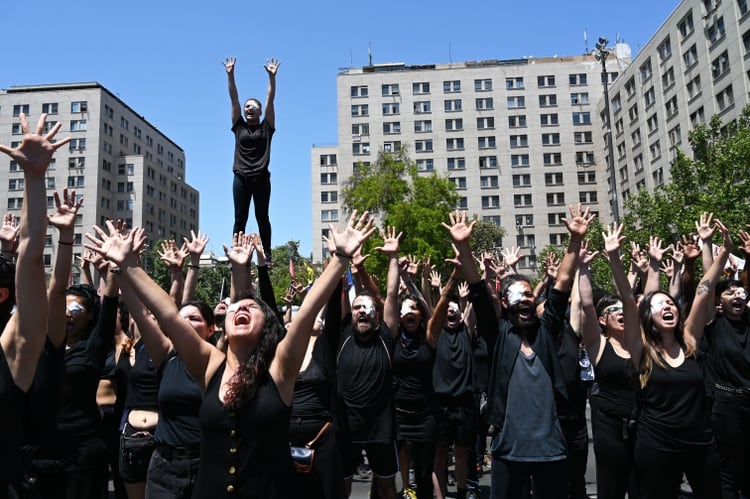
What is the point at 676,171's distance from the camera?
89.6 feet

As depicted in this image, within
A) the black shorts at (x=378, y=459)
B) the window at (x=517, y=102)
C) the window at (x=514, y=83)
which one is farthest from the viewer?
the window at (x=514, y=83)

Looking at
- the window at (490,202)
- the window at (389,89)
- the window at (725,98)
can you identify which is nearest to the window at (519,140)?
the window at (490,202)

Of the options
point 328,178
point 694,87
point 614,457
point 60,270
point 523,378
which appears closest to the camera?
point 60,270

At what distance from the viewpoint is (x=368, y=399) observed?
565 cm

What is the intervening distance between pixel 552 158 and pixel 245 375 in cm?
7457

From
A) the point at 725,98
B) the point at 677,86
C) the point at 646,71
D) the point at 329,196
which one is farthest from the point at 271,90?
the point at 329,196

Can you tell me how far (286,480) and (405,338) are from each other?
146 inches

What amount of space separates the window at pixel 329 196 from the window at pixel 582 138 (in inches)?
1212

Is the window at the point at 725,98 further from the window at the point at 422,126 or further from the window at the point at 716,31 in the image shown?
the window at the point at 422,126

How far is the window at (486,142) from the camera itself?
73.8m

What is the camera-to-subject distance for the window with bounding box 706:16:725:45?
41569 millimetres

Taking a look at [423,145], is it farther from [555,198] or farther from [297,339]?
[297,339]

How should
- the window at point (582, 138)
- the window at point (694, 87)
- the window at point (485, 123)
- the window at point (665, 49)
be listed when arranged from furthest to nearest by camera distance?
the window at point (485, 123), the window at point (582, 138), the window at point (665, 49), the window at point (694, 87)

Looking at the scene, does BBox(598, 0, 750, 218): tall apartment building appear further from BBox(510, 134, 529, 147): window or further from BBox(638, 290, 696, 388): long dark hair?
BBox(638, 290, 696, 388): long dark hair
